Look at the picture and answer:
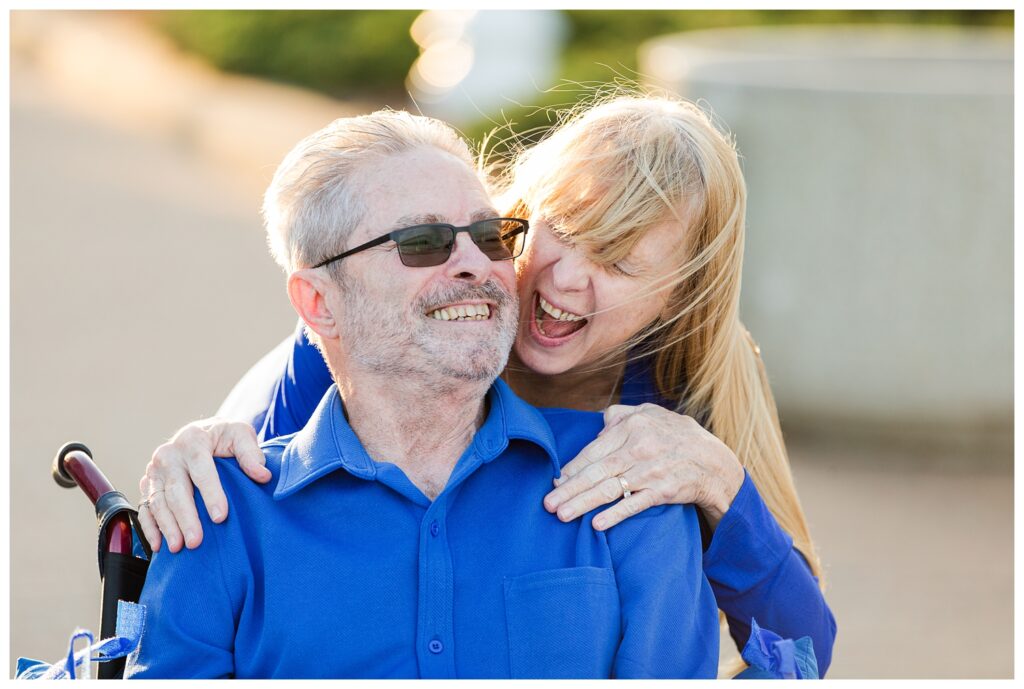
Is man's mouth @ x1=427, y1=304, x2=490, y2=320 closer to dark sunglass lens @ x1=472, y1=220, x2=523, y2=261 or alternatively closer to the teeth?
dark sunglass lens @ x1=472, y1=220, x2=523, y2=261

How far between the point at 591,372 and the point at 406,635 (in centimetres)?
96

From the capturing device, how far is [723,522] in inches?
102

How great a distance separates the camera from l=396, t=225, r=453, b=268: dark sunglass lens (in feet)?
7.89

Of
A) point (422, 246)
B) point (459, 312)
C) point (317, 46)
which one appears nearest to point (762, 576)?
point (459, 312)

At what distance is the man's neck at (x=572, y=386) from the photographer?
3.09m

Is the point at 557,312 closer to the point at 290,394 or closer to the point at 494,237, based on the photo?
the point at 494,237

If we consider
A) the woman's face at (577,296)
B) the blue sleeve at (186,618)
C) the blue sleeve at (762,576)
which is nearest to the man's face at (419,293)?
the woman's face at (577,296)

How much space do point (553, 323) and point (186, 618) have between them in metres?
1.06

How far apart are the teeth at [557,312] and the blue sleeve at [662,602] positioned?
575 mm

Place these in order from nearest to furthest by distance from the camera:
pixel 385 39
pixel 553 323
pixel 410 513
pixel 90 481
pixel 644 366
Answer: pixel 410 513
pixel 90 481
pixel 553 323
pixel 644 366
pixel 385 39

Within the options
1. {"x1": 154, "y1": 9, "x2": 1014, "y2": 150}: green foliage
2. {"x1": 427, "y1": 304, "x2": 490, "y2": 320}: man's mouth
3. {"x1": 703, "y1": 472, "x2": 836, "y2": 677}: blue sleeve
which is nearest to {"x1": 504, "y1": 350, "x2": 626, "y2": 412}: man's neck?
{"x1": 703, "y1": 472, "x2": 836, "y2": 677}: blue sleeve

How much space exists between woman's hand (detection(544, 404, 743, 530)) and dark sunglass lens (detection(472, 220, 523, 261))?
1.31ft

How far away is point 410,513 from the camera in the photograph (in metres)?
2.40
